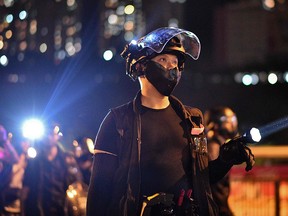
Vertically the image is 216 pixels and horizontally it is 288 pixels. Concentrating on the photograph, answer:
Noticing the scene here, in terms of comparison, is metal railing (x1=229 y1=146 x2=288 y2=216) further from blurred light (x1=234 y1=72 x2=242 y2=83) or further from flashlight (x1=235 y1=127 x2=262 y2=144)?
blurred light (x1=234 y1=72 x2=242 y2=83)

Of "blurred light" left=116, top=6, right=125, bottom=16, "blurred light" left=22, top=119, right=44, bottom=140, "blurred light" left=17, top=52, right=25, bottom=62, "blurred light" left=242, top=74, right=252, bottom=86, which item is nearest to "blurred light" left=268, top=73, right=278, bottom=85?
"blurred light" left=242, top=74, right=252, bottom=86

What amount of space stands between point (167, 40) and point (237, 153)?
82 cm

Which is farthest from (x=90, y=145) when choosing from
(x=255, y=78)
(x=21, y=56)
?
(x=255, y=78)

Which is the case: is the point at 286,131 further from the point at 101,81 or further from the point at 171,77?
the point at 171,77

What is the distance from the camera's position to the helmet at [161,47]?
4801mm

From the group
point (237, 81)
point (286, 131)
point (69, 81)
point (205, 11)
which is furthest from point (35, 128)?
point (205, 11)

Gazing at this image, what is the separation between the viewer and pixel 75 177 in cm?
878

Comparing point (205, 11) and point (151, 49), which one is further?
point (205, 11)

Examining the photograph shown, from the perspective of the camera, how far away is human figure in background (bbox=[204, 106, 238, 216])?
8406mm

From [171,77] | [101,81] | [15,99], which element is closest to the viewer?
[171,77]

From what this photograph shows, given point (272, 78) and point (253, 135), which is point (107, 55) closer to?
point (253, 135)

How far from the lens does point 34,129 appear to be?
29.3 ft

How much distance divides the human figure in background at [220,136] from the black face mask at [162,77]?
11.0ft

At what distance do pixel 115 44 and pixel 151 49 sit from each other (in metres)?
15.6
